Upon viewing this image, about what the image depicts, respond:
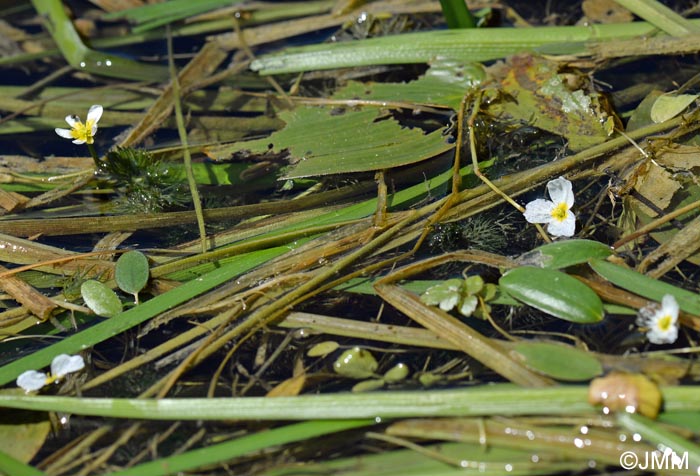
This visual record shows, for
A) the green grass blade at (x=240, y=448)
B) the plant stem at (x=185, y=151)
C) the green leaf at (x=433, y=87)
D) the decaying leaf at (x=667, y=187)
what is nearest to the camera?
the green grass blade at (x=240, y=448)

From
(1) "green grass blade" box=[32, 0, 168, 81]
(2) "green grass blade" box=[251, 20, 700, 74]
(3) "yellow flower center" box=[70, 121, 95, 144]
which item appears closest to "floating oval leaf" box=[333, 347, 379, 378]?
(3) "yellow flower center" box=[70, 121, 95, 144]

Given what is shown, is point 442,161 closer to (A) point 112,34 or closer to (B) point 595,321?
(B) point 595,321

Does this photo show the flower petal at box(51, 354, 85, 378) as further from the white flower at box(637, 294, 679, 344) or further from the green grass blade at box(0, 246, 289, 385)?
the white flower at box(637, 294, 679, 344)

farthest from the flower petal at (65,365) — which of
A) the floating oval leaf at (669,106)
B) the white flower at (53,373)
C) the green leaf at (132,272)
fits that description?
the floating oval leaf at (669,106)

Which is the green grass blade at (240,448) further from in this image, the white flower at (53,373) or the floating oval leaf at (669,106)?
the floating oval leaf at (669,106)

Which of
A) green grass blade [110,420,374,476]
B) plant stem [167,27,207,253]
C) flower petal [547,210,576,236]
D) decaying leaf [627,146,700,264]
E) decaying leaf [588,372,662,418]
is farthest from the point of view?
plant stem [167,27,207,253]

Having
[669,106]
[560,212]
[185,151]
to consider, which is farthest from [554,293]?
[185,151]
